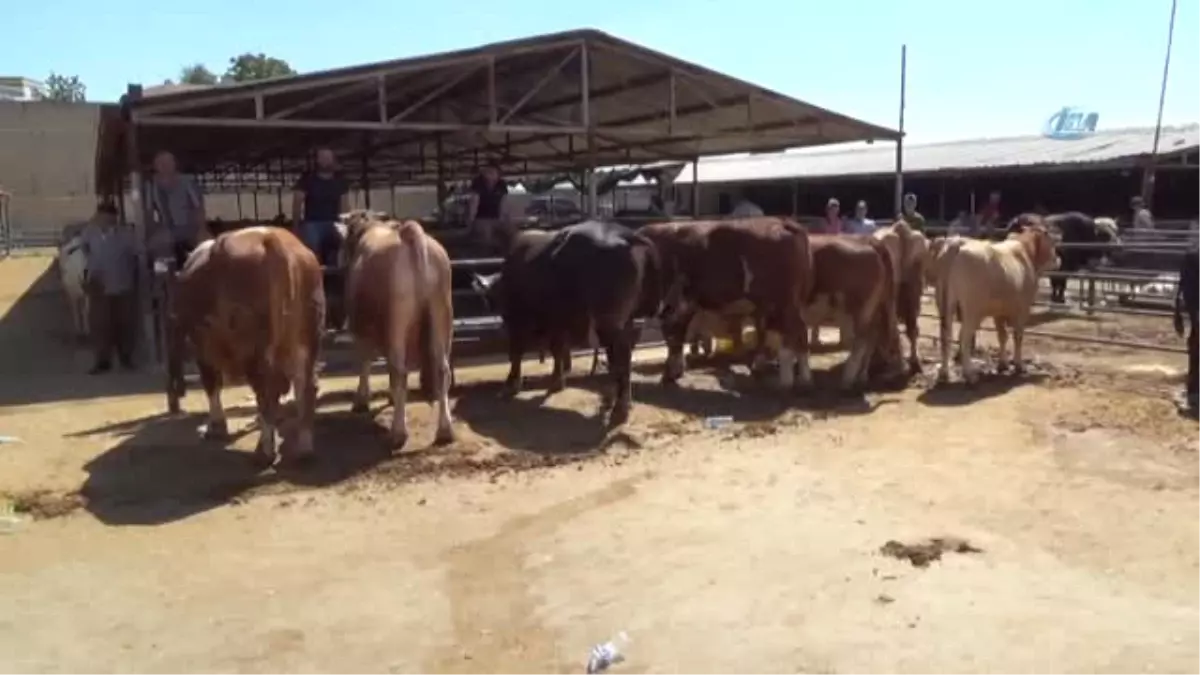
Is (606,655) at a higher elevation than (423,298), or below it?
below

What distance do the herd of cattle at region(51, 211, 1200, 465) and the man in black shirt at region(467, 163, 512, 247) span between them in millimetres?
1370

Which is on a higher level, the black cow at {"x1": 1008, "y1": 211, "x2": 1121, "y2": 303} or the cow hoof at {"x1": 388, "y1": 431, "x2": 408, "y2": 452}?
the black cow at {"x1": 1008, "y1": 211, "x2": 1121, "y2": 303}

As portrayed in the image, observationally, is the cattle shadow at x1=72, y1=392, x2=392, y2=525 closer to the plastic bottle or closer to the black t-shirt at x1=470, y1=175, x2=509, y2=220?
the plastic bottle

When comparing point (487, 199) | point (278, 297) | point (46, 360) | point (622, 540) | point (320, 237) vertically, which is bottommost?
point (46, 360)

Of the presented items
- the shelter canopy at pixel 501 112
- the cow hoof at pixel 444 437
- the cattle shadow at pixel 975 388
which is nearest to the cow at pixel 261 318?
the cow hoof at pixel 444 437

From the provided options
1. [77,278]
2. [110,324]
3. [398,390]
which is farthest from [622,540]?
[77,278]

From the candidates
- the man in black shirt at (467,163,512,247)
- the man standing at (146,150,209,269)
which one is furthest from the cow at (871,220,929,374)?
the man standing at (146,150,209,269)

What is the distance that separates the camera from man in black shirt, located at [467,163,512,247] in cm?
1302

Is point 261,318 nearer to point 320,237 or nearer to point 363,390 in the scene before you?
point 363,390

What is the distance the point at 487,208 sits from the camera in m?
13.4

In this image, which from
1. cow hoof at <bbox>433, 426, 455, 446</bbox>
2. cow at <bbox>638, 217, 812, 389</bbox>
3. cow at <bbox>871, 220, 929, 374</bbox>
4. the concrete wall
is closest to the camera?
cow hoof at <bbox>433, 426, 455, 446</bbox>

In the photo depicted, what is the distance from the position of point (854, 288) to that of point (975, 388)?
1.41 m

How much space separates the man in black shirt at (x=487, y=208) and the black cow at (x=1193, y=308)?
6769 millimetres

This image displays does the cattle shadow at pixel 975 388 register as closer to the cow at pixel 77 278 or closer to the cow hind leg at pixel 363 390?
the cow hind leg at pixel 363 390
